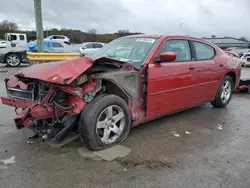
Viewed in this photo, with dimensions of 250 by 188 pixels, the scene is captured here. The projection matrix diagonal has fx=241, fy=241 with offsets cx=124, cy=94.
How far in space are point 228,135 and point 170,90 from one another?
3.94 ft

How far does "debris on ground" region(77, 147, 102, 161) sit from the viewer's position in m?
3.06

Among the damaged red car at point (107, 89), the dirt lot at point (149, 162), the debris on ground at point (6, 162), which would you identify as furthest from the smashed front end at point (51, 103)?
the debris on ground at point (6, 162)

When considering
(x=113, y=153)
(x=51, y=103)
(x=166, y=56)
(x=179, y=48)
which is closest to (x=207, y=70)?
(x=179, y=48)

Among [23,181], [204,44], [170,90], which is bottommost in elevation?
[23,181]

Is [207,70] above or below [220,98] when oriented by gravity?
above

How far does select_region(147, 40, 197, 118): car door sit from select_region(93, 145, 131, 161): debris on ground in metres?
0.75

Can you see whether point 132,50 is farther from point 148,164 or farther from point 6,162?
point 6,162

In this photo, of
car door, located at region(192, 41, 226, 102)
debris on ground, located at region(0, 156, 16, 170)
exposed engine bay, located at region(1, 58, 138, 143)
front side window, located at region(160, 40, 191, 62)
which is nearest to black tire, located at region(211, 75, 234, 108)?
car door, located at region(192, 41, 226, 102)

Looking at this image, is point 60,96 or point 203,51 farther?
point 203,51

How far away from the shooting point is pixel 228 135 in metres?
3.96

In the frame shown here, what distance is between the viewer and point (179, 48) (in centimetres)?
434

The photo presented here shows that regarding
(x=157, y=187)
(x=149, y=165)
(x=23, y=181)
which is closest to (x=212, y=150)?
(x=149, y=165)

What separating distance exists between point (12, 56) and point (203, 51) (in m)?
12.4

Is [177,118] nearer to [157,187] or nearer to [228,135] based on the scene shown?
[228,135]
